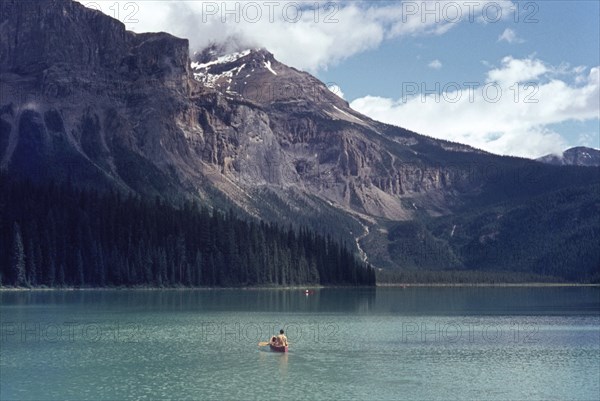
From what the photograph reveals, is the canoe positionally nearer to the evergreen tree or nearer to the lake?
the lake

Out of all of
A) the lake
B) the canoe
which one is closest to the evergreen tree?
the lake

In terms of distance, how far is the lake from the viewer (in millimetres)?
71562

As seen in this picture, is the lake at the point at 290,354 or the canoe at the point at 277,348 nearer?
the lake at the point at 290,354

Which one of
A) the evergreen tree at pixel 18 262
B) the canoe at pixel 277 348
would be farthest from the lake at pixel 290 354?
the evergreen tree at pixel 18 262

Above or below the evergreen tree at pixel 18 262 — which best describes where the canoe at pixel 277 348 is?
below

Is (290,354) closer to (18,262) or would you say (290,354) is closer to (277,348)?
(277,348)

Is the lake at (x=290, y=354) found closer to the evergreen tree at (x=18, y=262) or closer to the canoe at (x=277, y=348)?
the canoe at (x=277, y=348)

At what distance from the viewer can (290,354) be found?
92.8 meters

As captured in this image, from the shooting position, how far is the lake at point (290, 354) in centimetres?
7156

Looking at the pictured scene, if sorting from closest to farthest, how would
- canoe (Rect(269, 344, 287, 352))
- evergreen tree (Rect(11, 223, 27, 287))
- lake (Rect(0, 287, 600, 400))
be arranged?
lake (Rect(0, 287, 600, 400))
canoe (Rect(269, 344, 287, 352))
evergreen tree (Rect(11, 223, 27, 287))

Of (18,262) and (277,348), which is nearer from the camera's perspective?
(277,348)

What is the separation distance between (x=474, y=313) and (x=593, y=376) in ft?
260

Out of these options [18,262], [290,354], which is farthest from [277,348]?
[18,262]

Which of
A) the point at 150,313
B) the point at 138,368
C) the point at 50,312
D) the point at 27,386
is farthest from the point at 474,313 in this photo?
the point at 27,386
